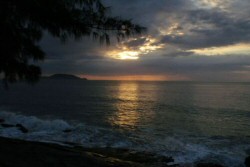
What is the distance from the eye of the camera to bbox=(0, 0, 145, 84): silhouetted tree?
218 inches

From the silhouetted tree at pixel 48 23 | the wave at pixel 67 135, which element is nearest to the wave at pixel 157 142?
the wave at pixel 67 135

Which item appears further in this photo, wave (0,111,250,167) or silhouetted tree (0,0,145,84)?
wave (0,111,250,167)

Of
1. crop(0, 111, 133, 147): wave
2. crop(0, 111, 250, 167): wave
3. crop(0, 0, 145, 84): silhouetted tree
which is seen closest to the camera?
crop(0, 0, 145, 84): silhouetted tree

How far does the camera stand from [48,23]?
582cm

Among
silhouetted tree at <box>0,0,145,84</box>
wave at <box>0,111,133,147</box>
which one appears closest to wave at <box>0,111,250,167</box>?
wave at <box>0,111,133,147</box>

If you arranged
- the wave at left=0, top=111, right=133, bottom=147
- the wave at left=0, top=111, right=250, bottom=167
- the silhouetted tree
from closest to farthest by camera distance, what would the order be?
the silhouetted tree → the wave at left=0, top=111, right=250, bottom=167 → the wave at left=0, top=111, right=133, bottom=147

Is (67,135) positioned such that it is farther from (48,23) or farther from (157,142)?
(48,23)

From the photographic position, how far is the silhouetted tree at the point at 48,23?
218 inches

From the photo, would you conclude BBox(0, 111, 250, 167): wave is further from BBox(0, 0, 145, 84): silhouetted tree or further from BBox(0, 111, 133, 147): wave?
BBox(0, 0, 145, 84): silhouetted tree

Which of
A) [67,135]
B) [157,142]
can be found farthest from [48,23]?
[67,135]

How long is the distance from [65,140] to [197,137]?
38.7 feet

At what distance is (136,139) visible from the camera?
77.0 feet

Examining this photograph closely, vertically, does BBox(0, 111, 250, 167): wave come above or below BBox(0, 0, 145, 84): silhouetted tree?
below

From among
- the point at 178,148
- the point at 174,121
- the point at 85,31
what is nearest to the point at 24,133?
the point at 178,148
